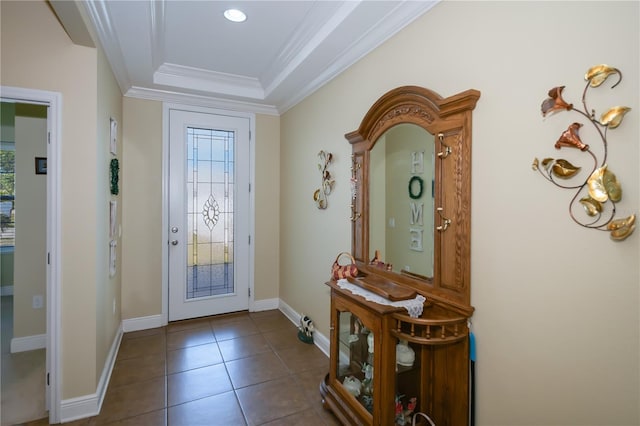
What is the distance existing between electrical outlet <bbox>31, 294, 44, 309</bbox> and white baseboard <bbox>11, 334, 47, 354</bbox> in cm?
27

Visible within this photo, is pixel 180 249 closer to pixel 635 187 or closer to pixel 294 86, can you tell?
pixel 294 86

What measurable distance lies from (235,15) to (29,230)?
2.65m

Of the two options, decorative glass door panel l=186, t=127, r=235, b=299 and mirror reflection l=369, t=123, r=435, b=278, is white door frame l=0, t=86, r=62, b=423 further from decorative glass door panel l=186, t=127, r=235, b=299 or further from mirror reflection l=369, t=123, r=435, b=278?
mirror reflection l=369, t=123, r=435, b=278

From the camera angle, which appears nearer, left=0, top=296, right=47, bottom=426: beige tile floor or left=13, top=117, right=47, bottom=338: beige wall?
left=0, top=296, right=47, bottom=426: beige tile floor

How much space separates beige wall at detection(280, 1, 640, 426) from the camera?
1.06m

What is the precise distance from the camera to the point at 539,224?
1.29 metres

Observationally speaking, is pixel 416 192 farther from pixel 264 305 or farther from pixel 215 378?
pixel 264 305

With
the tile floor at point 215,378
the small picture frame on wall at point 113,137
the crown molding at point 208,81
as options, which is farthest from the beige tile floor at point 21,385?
the crown molding at point 208,81

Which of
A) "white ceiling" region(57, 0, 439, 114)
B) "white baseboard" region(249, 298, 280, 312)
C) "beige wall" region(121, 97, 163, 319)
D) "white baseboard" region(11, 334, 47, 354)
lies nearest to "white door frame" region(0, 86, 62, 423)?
"white ceiling" region(57, 0, 439, 114)

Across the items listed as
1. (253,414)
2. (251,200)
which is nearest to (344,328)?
(253,414)

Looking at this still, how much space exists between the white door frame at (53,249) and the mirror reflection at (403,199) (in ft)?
6.68

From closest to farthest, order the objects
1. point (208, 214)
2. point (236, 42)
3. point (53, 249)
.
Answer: point (53, 249), point (236, 42), point (208, 214)

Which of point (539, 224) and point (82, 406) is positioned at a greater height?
point (539, 224)

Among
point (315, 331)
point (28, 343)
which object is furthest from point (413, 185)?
point (28, 343)
